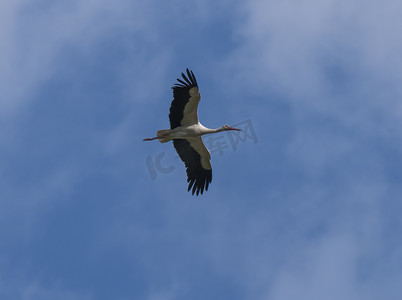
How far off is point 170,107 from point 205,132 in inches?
53.6

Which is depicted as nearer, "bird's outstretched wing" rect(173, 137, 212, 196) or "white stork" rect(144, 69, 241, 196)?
"white stork" rect(144, 69, 241, 196)

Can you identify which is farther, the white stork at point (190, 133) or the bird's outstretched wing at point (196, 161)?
the bird's outstretched wing at point (196, 161)

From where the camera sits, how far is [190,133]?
76.0 ft

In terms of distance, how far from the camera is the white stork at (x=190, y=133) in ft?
73.9

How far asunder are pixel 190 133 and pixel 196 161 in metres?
1.27

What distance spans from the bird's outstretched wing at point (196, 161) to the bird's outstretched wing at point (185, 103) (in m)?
0.83

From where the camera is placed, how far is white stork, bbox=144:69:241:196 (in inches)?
887

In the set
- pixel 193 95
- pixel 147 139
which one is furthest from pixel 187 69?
pixel 147 139

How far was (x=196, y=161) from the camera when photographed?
24109 mm

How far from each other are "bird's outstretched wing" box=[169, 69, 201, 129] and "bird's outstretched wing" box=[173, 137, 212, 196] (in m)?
0.83

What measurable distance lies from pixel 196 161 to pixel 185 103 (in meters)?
2.22

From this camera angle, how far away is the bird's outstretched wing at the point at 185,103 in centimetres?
2242

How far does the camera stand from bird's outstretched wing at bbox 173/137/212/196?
23828mm

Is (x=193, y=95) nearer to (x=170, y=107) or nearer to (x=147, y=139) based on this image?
(x=170, y=107)
